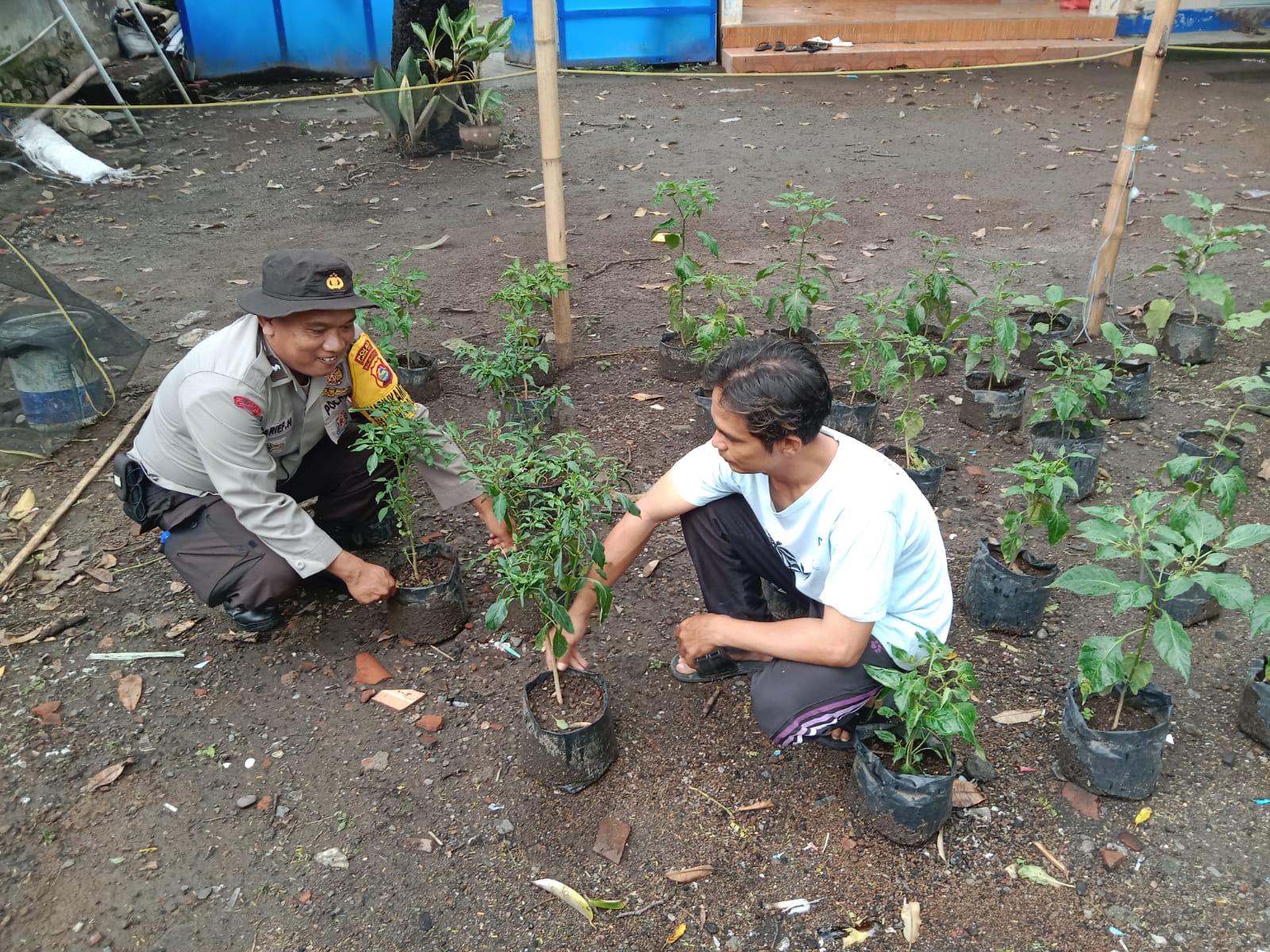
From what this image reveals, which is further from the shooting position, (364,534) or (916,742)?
(364,534)

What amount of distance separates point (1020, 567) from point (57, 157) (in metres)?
8.16

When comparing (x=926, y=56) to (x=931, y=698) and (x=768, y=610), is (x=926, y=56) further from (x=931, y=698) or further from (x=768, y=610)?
(x=931, y=698)

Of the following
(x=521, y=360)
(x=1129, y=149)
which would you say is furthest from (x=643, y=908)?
(x=1129, y=149)

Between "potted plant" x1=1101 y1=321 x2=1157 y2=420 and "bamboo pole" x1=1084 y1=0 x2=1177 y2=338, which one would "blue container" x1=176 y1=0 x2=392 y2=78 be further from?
"potted plant" x1=1101 y1=321 x2=1157 y2=420

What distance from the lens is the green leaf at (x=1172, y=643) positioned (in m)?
2.27

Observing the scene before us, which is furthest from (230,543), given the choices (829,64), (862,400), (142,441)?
(829,64)

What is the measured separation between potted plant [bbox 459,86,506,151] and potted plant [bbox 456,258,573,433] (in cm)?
447

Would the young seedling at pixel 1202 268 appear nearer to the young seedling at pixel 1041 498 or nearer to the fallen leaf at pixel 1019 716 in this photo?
the young seedling at pixel 1041 498

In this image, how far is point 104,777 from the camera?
278 cm

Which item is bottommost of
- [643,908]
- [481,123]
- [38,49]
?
[643,908]

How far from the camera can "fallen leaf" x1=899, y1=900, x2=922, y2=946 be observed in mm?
2324

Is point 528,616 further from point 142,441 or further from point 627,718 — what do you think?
point 142,441

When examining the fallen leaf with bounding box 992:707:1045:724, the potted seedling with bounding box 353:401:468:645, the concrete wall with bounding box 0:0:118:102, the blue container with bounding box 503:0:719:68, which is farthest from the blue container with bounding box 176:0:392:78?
the fallen leaf with bounding box 992:707:1045:724

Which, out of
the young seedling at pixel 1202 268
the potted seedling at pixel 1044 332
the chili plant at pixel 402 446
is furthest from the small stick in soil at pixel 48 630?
the young seedling at pixel 1202 268
